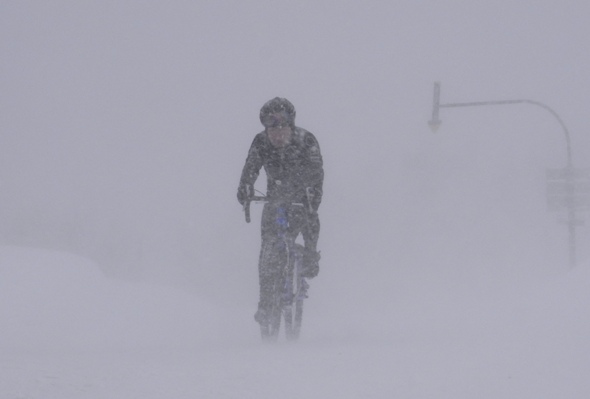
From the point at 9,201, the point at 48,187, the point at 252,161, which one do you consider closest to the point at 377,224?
the point at 9,201

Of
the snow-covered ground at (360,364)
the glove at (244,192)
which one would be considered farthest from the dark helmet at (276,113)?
the snow-covered ground at (360,364)

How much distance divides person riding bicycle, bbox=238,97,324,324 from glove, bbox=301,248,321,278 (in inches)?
8.6

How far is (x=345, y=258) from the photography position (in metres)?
58.4

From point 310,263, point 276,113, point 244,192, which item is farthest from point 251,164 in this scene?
point 310,263

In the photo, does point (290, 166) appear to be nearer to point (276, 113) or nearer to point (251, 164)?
point (251, 164)

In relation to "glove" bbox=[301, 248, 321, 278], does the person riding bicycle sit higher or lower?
higher

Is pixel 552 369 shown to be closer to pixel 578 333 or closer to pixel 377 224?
pixel 578 333

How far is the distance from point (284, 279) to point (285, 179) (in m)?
0.79

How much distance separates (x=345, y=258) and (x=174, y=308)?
4607 cm

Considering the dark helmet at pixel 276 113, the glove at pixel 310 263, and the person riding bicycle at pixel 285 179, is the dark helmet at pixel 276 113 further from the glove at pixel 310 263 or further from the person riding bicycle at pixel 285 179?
the glove at pixel 310 263

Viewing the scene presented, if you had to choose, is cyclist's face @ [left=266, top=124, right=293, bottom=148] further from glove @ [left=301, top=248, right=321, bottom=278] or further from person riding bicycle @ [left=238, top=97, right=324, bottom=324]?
glove @ [left=301, top=248, right=321, bottom=278]

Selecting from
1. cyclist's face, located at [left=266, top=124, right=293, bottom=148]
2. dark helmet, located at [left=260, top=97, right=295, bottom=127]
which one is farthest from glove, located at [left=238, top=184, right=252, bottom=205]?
dark helmet, located at [left=260, top=97, right=295, bottom=127]

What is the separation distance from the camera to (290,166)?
5.80 m

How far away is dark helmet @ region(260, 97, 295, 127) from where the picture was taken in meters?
5.55
